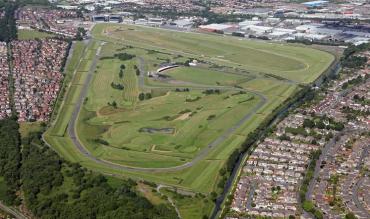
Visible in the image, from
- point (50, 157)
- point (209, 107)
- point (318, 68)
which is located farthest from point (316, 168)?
point (318, 68)

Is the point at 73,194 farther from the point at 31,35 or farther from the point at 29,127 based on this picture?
the point at 31,35

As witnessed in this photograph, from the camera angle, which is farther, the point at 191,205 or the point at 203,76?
the point at 203,76

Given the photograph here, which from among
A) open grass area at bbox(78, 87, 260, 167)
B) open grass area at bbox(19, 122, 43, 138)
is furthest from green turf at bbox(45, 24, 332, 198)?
open grass area at bbox(19, 122, 43, 138)

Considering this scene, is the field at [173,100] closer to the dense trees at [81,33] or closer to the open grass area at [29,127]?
the open grass area at [29,127]

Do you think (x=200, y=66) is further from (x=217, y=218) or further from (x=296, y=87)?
(x=217, y=218)

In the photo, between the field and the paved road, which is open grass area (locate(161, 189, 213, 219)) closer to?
the field

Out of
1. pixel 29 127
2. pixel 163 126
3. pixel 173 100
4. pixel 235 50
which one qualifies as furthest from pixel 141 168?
pixel 235 50
